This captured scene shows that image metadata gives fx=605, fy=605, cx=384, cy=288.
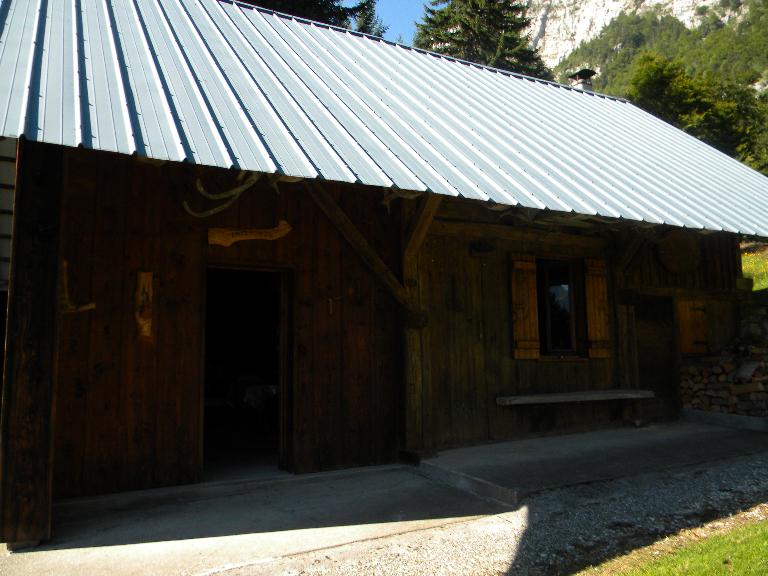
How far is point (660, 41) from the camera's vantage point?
289 feet

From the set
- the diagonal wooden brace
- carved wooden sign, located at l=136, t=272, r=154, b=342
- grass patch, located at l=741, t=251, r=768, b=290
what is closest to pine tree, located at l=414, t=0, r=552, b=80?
grass patch, located at l=741, t=251, r=768, b=290

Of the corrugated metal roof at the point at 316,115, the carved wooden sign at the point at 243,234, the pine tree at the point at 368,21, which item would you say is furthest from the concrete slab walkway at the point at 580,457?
the pine tree at the point at 368,21

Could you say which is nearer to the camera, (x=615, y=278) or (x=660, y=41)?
(x=615, y=278)

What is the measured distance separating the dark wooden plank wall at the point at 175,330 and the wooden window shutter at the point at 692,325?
5.11 metres

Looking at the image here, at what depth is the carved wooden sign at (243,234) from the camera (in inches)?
214

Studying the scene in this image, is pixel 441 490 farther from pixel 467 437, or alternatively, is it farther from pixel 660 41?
pixel 660 41

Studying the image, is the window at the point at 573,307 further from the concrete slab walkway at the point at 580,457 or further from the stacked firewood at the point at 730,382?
the stacked firewood at the point at 730,382

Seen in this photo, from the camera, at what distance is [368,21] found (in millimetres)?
22875

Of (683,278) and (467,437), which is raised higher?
(683,278)

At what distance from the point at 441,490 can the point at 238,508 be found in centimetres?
171

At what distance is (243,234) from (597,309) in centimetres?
474

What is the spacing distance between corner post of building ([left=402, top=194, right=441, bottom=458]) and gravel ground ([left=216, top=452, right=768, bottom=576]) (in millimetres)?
1678

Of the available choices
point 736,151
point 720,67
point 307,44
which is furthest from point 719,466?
point 720,67

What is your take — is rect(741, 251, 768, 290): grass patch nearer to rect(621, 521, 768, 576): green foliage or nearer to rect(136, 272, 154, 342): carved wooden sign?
rect(621, 521, 768, 576): green foliage
